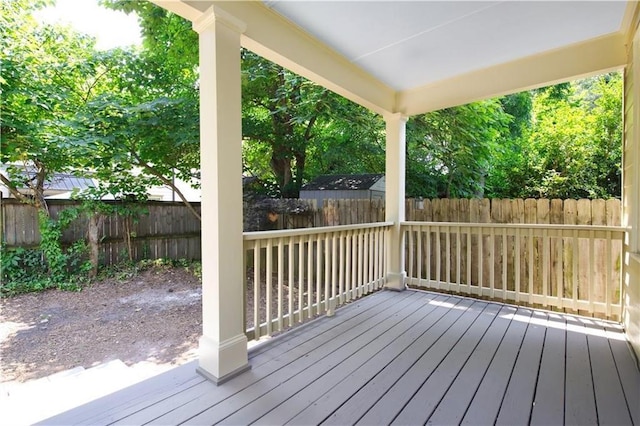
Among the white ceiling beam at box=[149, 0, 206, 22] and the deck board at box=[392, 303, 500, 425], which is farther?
the white ceiling beam at box=[149, 0, 206, 22]

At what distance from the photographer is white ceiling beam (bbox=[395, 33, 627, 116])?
2652 mm

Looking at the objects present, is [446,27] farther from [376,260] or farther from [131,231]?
[131,231]

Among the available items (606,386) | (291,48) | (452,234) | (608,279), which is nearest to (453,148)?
(452,234)

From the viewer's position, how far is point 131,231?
549 cm

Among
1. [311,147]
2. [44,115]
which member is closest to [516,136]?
[311,147]

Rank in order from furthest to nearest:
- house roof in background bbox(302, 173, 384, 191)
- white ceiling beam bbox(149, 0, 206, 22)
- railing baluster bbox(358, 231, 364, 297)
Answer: house roof in background bbox(302, 173, 384, 191) → railing baluster bbox(358, 231, 364, 297) → white ceiling beam bbox(149, 0, 206, 22)

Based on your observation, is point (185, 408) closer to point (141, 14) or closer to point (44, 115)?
point (141, 14)

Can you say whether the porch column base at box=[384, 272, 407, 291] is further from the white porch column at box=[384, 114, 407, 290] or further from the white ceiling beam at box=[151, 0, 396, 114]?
the white ceiling beam at box=[151, 0, 396, 114]

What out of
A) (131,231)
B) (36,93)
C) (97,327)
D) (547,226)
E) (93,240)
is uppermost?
(36,93)

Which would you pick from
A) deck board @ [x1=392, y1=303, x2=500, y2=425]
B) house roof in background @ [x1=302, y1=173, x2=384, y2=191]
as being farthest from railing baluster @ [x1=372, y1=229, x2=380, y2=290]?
house roof in background @ [x1=302, y1=173, x2=384, y2=191]

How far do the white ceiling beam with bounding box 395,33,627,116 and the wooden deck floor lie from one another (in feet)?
7.65

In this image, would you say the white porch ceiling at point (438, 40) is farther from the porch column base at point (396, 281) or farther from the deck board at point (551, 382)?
the deck board at point (551, 382)

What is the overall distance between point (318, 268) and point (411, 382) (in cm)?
134

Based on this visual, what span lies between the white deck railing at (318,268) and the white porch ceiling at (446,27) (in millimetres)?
1662
